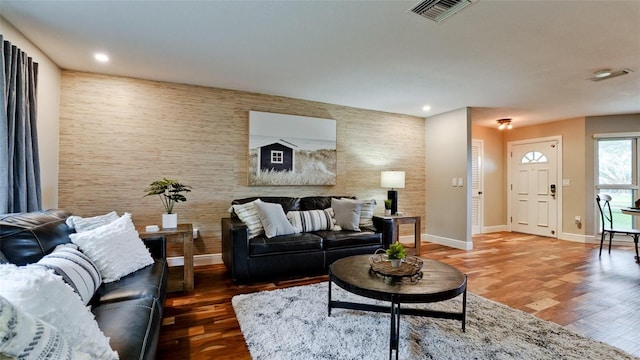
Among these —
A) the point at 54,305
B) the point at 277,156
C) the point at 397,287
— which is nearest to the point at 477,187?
the point at 277,156

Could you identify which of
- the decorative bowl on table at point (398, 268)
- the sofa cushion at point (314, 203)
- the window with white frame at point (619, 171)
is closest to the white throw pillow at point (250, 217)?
the sofa cushion at point (314, 203)

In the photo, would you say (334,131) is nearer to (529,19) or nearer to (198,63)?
(198,63)

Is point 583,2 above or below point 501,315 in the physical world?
above

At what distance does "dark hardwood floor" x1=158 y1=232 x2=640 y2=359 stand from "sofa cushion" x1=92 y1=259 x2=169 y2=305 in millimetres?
445

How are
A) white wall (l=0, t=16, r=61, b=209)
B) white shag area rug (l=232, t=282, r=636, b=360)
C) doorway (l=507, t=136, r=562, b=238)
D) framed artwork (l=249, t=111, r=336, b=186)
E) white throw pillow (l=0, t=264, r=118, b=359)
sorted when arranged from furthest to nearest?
doorway (l=507, t=136, r=562, b=238) → framed artwork (l=249, t=111, r=336, b=186) → white wall (l=0, t=16, r=61, b=209) → white shag area rug (l=232, t=282, r=636, b=360) → white throw pillow (l=0, t=264, r=118, b=359)

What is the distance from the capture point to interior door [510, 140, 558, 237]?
6.04m

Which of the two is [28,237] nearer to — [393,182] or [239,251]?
[239,251]

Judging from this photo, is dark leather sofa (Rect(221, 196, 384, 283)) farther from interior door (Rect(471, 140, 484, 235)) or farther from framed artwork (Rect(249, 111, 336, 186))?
interior door (Rect(471, 140, 484, 235))

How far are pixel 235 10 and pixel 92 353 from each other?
2207 millimetres

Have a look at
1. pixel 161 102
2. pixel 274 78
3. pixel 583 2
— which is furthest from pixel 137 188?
pixel 583 2

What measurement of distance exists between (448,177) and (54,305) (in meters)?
5.22

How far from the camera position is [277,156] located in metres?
4.25

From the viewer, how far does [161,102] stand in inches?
145

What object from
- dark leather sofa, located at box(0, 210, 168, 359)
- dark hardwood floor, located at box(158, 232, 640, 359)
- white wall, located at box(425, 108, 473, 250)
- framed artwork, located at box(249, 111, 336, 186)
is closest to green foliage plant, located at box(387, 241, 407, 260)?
dark hardwood floor, located at box(158, 232, 640, 359)
